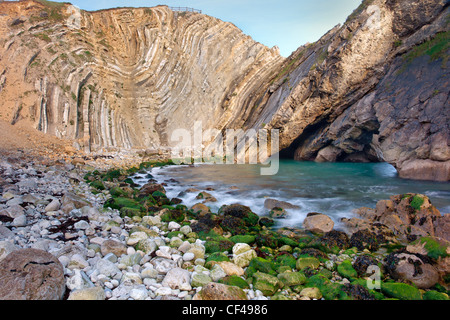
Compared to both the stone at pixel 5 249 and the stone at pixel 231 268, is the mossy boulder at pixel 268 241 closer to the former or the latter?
the stone at pixel 231 268

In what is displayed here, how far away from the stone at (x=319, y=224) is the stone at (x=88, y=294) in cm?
571

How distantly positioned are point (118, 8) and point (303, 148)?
29.4 meters

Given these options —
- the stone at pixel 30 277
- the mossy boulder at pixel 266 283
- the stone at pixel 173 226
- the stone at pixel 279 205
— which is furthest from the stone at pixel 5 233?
the stone at pixel 279 205

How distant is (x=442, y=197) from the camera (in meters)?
9.96

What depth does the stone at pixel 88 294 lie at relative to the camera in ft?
10.2

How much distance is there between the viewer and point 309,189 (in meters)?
12.6

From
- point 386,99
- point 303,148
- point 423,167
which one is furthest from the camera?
point 303,148

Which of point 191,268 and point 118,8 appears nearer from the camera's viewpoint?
point 191,268

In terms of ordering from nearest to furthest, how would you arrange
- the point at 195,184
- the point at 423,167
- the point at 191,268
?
the point at 191,268, the point at 423,167, the point at 195,184

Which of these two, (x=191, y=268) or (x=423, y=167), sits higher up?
(x=423, y=167)

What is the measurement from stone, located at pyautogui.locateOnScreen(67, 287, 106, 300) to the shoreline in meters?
0.01
